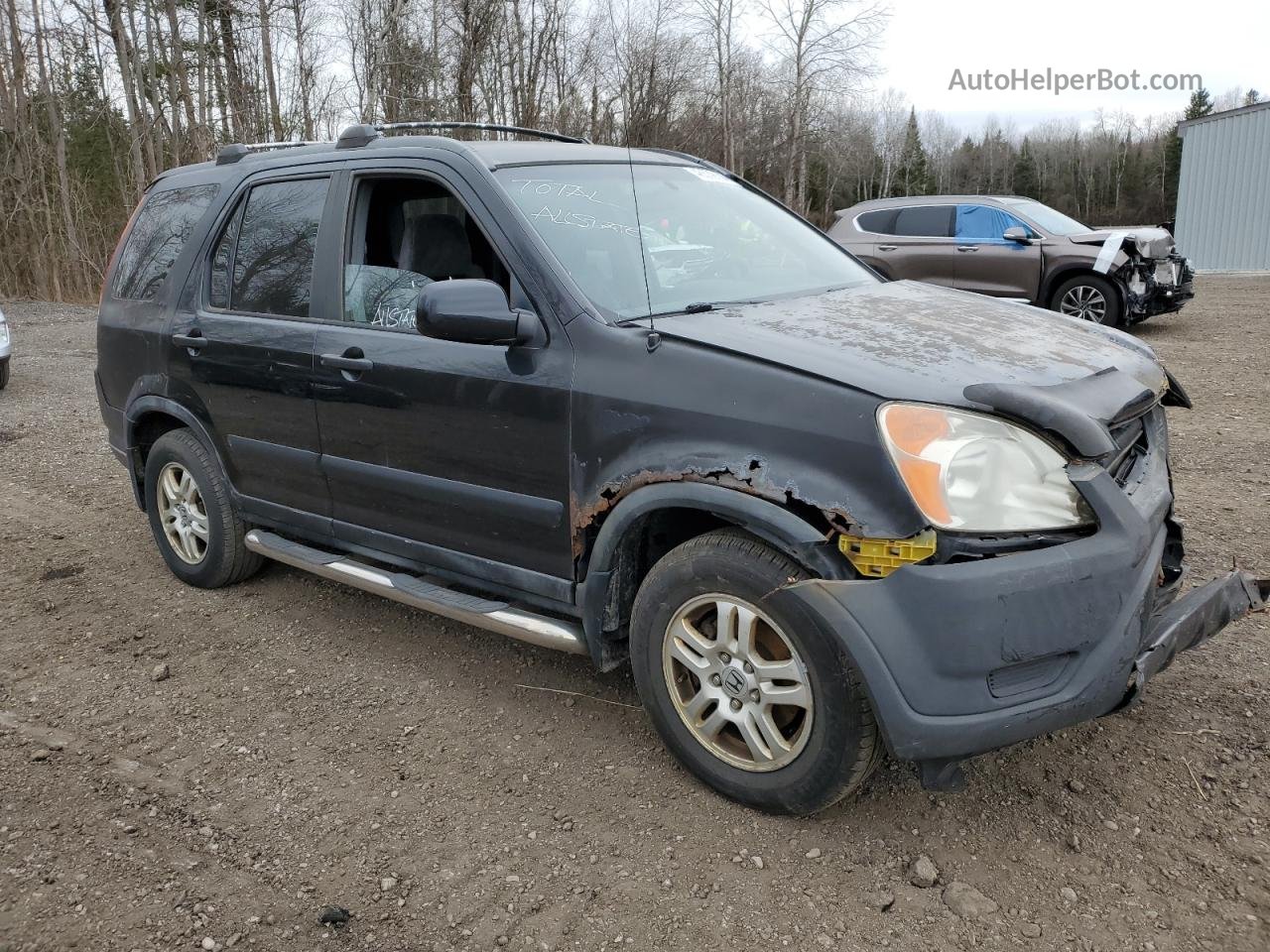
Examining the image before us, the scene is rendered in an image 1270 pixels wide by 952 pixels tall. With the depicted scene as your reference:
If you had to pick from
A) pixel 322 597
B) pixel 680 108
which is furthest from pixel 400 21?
pixel 322 597

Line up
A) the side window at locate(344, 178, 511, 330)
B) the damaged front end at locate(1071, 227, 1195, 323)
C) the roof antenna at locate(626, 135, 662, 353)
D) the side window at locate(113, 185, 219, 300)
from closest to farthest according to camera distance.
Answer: the roof antenna at locate(626, 135, 662, 353), the side window at locate(344, 178, 511, 330), the side window at locate(113, 185, 219, 300), the damaged front end at locate(1071, 227, 1195, 323)

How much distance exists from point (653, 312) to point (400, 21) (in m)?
22.3

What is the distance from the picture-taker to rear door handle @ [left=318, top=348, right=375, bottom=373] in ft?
11.8

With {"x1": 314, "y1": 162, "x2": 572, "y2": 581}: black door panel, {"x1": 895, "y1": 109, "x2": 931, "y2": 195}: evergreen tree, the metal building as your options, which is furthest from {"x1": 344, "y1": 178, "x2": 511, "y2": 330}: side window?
{"x1": 895, "y1": 109, "x2": 931, "y2": 195}: evergreen tree

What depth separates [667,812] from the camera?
2914 mm

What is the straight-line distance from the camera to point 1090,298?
11.6 meters

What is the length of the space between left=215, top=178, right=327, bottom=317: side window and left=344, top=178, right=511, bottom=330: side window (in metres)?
0.25

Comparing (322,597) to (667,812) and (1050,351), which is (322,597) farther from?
(1050,351)

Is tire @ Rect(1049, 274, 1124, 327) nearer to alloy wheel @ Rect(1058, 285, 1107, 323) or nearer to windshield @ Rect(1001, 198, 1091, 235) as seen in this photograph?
alloy wheel @ Rect(1058, 285, 1107, 323)

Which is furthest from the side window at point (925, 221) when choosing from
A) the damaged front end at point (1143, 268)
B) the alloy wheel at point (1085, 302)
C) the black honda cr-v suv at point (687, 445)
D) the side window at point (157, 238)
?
the side window at point (157, 238)

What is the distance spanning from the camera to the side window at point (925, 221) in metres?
12.6

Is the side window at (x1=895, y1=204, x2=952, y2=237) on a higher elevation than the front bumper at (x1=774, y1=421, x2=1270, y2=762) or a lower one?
higher

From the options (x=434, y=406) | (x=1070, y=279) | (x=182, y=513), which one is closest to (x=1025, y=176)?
(x=1070, y=279)

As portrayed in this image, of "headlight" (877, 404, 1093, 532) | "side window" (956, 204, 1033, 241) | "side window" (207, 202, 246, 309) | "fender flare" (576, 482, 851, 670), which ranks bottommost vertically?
"fender flare" (576, 482, 851, 670)
